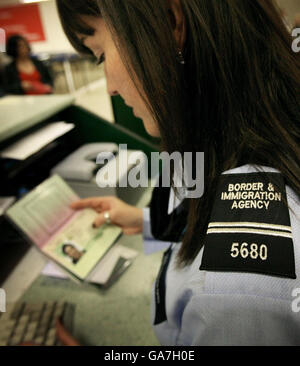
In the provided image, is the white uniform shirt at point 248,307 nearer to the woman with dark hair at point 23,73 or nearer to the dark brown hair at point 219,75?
the dark brown hair at point 219,75

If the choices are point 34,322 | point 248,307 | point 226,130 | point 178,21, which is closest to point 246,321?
point 248,307

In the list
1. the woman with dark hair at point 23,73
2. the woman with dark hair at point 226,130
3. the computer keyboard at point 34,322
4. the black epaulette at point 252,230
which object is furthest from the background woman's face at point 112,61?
the woman with dark hair at point 23,73

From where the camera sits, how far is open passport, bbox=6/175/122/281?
0.70 m

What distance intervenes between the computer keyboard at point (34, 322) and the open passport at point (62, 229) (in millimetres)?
100

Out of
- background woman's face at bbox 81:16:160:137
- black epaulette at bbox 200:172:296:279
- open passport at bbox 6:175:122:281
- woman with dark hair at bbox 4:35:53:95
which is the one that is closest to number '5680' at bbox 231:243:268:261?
black epaulette at bbox 200:172:296:279

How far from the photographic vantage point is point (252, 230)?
0.97 feet

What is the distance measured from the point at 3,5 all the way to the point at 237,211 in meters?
8.49

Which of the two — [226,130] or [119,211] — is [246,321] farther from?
[119,211]

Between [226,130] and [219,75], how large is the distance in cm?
8

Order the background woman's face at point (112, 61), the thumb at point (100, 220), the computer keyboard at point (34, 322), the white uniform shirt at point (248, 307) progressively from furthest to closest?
the thumb at point (100, 220) < the computer keyboard at point (34, 322) < the background woman's face at point (112, 61) < the white uniform shirt at point (248, 307)

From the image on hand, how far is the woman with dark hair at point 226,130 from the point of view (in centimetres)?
27

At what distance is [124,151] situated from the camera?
3.96 feet

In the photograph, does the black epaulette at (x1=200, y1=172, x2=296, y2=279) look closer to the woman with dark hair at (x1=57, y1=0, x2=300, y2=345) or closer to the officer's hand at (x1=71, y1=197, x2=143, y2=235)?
the woman with dark hair at (x1=57, y1=0, x2=300, y2=345)
